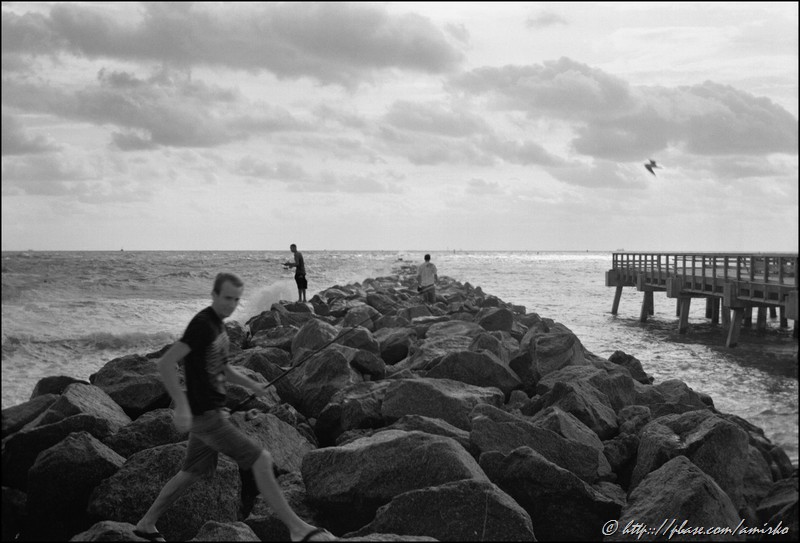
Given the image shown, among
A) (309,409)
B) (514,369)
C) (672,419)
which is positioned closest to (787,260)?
(514,369)

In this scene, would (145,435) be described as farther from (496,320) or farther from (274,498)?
(496,320)

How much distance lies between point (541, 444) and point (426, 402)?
1.53m

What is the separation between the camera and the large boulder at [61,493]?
15.8 feet

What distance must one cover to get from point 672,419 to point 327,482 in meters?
3.52

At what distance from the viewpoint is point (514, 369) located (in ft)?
30.3

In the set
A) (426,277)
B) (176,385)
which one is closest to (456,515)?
(176,385)

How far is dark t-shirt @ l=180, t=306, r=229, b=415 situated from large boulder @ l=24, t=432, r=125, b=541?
1827 mm

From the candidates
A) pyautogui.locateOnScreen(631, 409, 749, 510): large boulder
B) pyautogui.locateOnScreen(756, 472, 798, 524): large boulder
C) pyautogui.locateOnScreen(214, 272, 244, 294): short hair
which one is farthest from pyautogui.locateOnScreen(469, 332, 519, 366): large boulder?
pyautogui.locateOnScreen(214, 272, 244, 294): short hair

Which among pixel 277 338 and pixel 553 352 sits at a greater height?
pixel 553 352

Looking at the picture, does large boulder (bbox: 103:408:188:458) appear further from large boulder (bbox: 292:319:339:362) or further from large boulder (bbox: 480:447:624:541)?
large boulder (bbox: 292:319:339:362)

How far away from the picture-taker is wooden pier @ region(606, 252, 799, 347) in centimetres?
1870

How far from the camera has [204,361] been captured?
12.0 ft

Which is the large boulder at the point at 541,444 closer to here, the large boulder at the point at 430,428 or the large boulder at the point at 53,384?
the large boulder at the point at 430,428

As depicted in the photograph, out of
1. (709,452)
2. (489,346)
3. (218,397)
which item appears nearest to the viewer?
(218,397)
